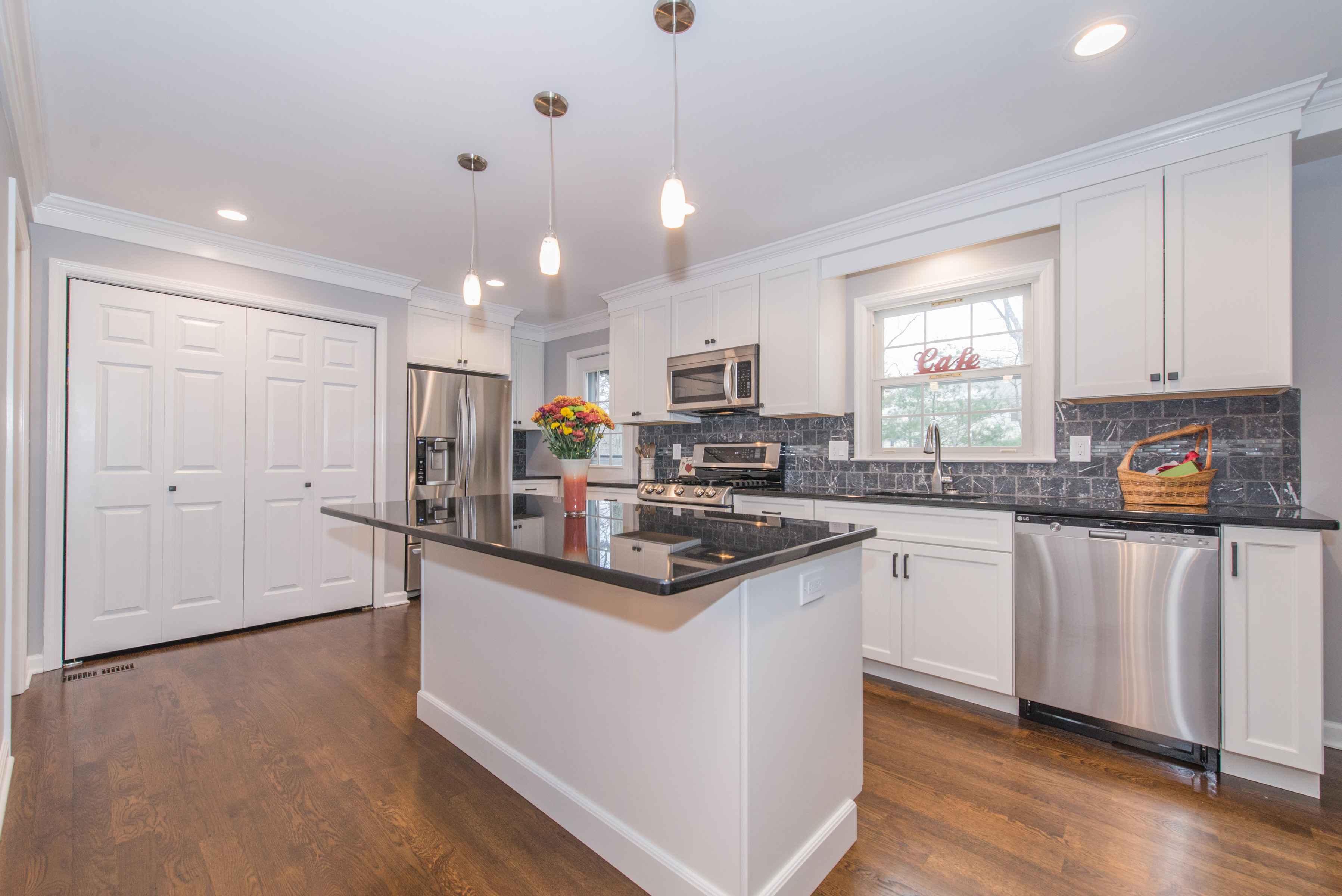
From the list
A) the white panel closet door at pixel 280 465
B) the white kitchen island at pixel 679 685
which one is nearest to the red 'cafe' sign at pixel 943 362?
the white kitchen island at pixel 679 685

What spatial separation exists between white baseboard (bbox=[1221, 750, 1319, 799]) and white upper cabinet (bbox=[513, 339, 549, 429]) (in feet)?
16.0

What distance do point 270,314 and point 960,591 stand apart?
4.38 meters

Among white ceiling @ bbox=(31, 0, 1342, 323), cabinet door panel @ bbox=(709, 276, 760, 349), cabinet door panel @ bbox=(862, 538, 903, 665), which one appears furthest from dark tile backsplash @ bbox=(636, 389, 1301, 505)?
white ceiling @ bbox=(31, 0, 1342, 323)

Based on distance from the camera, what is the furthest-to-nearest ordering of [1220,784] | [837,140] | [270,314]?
[270,314] < [837,140] < [1220,784]

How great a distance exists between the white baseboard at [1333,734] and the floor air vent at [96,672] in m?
5.44

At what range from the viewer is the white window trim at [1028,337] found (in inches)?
109

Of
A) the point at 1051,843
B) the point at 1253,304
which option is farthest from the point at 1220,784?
the point at 1253,304

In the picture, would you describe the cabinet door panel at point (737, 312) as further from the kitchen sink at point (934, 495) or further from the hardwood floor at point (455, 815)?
the hardwood floor at point (455, 815)

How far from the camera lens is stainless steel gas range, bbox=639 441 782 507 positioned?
11.9 feet

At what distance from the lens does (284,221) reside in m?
3.19

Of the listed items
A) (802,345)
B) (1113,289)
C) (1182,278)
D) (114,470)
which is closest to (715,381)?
(802,345)

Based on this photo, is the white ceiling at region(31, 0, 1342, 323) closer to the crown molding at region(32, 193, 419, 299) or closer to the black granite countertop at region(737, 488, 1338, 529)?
the crown molding at region(32, 193, 419, 299)

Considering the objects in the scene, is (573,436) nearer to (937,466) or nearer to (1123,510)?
(937,466)

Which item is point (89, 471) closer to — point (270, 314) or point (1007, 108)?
point (270, 314)
